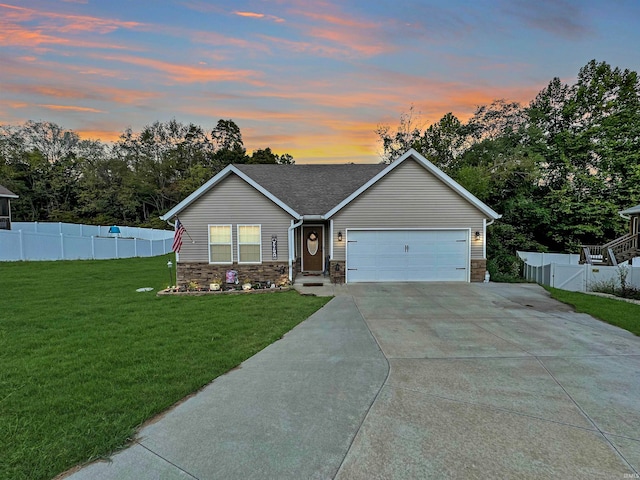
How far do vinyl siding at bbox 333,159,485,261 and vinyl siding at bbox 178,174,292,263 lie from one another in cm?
232

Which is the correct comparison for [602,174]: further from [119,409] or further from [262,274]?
[119,409]

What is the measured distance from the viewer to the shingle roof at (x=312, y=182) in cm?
1450

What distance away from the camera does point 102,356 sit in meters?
5.12

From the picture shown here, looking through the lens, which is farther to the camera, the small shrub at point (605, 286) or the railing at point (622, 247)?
the railing at point (622, 247)

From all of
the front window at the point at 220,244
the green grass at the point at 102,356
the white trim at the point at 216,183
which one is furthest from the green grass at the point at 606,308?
the front window at the point at 220,244

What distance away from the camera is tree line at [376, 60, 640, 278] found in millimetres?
20078

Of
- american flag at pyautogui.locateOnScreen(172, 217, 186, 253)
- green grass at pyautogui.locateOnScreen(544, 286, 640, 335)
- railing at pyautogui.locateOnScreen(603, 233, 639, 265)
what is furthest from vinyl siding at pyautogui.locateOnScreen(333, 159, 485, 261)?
railing at pyautogui.locateOnScreen(603, 233, 639, 265)

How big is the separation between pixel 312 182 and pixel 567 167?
1754cm

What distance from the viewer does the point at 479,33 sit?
12.5 metres

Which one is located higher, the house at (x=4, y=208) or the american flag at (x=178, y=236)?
the house at (x=4, y=208)

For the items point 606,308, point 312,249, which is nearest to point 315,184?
point 312,249

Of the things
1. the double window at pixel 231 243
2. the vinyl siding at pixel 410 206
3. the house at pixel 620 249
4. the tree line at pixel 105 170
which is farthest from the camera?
the tree line at pixel 105 170

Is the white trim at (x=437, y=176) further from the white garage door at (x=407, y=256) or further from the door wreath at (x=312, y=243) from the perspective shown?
the door wreath at (x=312, y=243)

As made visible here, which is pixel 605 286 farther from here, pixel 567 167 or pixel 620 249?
pixel 567 167
